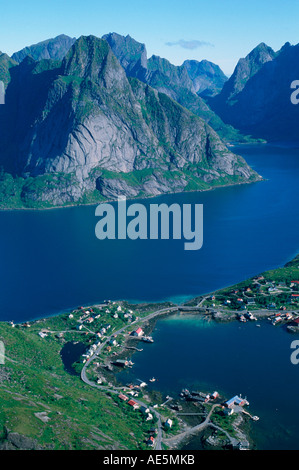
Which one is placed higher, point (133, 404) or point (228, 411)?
point (133, 404)

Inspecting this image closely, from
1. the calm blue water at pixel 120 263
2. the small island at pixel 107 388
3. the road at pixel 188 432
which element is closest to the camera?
the small island at pixel 107 388

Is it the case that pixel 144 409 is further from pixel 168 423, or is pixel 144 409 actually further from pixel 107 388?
pixel 107 388

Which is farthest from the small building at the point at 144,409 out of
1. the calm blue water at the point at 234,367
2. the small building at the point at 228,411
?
the small building at the point at 228,411

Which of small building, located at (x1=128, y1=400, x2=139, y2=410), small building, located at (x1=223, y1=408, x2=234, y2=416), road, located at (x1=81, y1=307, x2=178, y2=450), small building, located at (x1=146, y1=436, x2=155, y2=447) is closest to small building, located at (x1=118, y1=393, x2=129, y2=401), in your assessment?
small building, located at (x1=128, y1=400, x2=139, y2=410)

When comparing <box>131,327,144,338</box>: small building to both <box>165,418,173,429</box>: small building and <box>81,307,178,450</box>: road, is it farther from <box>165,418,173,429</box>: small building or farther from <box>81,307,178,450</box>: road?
<box>165,418,173,429</box>: small building

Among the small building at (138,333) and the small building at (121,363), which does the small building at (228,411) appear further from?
the small building at (138,333)

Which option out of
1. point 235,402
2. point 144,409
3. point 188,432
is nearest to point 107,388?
point 144,409
